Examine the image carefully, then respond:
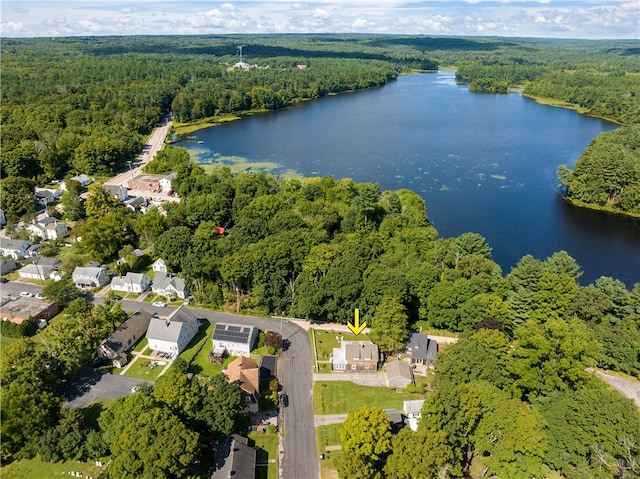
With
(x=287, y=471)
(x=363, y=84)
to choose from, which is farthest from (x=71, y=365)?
(x=363, y=84)

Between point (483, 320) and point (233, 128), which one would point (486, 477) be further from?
point (233, 128)

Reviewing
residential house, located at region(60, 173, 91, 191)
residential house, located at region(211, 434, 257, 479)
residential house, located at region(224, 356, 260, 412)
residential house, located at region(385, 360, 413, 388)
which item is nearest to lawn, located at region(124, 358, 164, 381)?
residential house, located at region(224, 356, 260, 412)

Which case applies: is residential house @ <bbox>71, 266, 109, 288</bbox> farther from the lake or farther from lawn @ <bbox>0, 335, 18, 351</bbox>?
the lake

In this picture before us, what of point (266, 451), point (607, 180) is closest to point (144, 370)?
point (266, 451)

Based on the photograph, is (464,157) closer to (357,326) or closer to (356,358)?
(357,326)

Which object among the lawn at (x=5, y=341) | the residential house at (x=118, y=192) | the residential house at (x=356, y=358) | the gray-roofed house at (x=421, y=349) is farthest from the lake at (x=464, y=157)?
the lawn at (x=5, y=341)
